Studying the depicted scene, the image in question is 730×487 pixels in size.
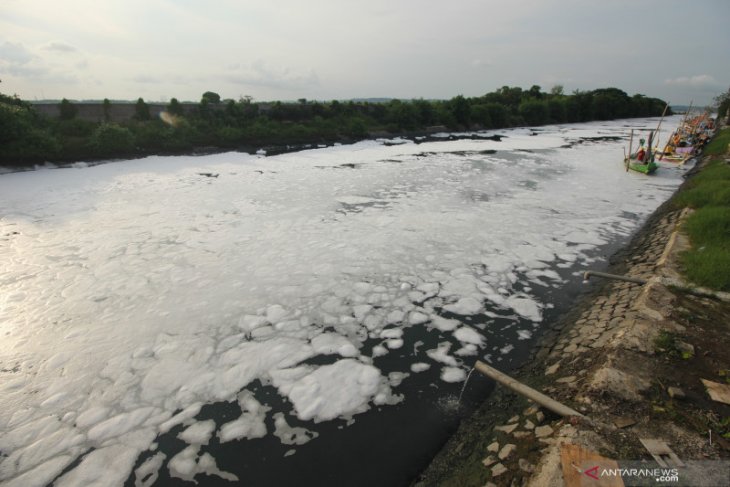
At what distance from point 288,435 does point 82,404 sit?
2401 millimetres

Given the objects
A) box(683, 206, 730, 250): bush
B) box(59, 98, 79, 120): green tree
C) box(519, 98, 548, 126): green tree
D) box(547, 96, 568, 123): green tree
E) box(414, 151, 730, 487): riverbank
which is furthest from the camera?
box(547, 96, 568, 123): green tree

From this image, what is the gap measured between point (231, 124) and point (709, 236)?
93.1 ft

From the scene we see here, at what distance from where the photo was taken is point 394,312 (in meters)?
5.50

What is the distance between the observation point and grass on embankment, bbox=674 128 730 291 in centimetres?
501

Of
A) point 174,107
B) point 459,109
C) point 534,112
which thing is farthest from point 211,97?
point 534,112

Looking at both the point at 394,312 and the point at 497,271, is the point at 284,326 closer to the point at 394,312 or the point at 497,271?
the point at 394,312

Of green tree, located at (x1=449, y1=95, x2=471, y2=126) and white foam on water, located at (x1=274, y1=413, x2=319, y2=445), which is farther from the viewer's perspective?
green tree, located at (x1=449, y1=95, x2=471, y2=126)

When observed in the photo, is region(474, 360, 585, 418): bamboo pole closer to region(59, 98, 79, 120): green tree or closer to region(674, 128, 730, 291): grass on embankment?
region(674, 128, 730, 291): grass on embankment

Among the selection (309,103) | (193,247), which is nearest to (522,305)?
(193,247)

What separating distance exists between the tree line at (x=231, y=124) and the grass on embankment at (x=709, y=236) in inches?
909

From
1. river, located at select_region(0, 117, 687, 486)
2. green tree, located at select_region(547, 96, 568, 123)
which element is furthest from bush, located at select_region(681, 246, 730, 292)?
green tree, located at select_region(547, 96, 568, 123)

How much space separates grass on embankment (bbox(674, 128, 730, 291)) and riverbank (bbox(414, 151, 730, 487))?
519mm

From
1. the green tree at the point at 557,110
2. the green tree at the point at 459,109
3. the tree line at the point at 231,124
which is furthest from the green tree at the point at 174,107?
the green tree at the point at 557,110

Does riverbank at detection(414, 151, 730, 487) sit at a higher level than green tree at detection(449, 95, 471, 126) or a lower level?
lower
